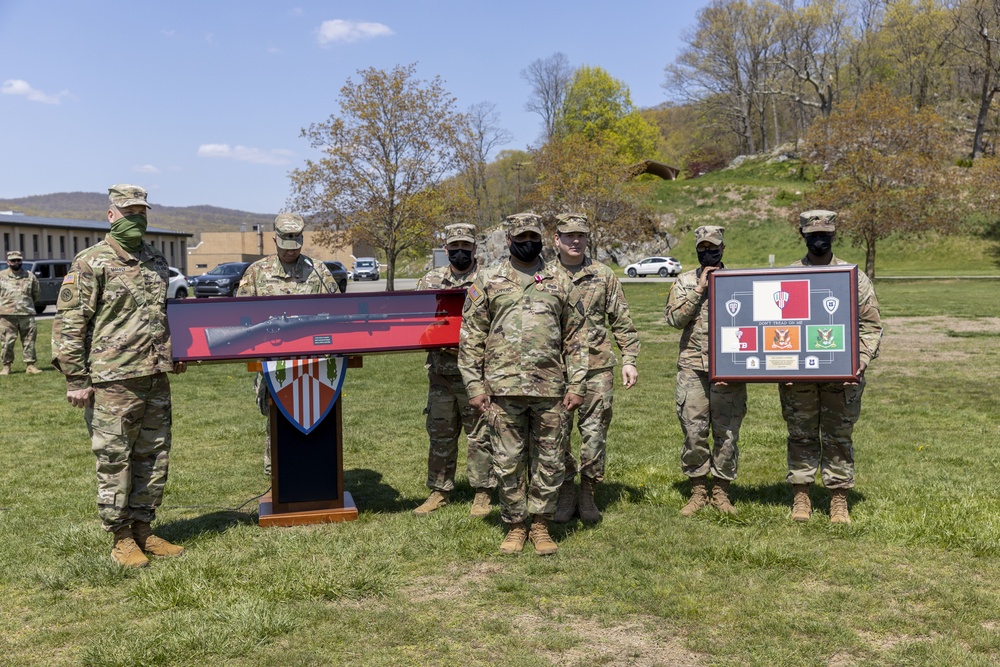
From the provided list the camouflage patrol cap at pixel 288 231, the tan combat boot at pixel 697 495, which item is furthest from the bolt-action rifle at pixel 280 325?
the tan combat boot at pixel 697 495

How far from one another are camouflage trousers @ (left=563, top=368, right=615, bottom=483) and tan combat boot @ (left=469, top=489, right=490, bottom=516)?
708 mm

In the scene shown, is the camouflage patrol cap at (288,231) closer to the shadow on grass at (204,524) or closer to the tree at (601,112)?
the shadow on grass at (204,524)

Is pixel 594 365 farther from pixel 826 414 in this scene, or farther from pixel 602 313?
pixel 826 414

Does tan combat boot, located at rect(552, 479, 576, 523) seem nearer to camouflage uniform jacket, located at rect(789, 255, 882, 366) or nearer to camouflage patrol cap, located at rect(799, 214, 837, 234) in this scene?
camouflage uniform jacket, located at rect(789, 255, 882, 366)

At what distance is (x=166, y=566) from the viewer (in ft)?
17.1

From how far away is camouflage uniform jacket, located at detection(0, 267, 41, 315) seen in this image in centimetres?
1410

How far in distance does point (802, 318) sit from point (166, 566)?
4.58 m

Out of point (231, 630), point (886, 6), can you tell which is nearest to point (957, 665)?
point (231, 630)

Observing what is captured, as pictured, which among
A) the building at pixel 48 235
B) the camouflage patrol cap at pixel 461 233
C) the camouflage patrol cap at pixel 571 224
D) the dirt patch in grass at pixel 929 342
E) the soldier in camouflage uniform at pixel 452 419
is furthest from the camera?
the building at pixel 48 235

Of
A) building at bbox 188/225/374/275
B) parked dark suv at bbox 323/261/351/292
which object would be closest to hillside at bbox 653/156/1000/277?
parked dark suv at bbox 323/261/351/292

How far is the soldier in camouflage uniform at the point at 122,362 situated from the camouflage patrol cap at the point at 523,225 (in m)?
2.32

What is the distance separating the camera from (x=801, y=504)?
20.2 feet

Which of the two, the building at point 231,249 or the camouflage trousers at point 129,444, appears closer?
the camouflage trousers at point 129,444

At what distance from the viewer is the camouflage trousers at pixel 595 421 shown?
6.15 meters
